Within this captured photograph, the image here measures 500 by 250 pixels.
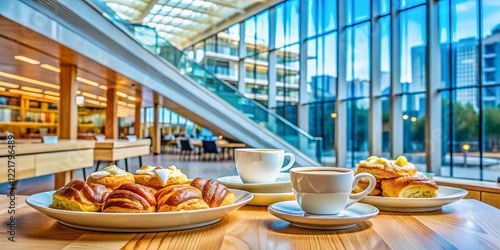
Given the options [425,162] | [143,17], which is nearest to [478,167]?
[425,162]

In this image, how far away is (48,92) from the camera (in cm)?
1138

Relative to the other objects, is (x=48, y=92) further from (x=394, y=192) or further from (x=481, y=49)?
(x=394, y=192)

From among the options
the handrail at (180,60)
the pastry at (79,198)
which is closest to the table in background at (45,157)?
the handrail at (180,60)

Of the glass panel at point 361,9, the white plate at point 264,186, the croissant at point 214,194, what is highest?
the glass panel at point 361,9

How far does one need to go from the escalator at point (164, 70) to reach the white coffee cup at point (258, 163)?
4.51 metres

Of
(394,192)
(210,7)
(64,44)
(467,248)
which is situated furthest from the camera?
(210,7)

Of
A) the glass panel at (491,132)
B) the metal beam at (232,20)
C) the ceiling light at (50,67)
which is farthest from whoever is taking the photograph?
the metal beam at (232,20)

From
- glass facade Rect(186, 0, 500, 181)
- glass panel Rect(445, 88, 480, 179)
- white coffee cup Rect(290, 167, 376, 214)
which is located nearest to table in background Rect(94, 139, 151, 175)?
white coffee cup Rect(290, 167, 376, 214)

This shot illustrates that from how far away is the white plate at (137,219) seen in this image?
64cm

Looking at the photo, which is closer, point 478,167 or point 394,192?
point 394,192

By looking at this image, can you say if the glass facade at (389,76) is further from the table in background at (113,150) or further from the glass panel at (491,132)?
the table in background at (113,150)

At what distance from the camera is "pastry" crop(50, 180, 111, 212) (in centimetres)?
69

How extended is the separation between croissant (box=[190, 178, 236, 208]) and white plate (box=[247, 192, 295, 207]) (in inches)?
6.5

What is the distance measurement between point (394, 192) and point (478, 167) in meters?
8.34
